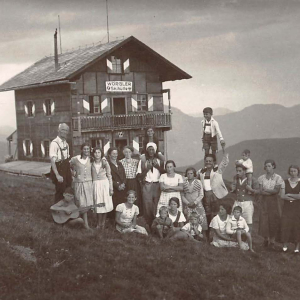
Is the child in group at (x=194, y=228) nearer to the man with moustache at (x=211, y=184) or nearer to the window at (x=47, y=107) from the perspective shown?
the man with moustache at (x=211, y=184)

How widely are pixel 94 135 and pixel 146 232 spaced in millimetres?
15889

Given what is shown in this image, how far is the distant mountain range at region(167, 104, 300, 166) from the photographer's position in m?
128

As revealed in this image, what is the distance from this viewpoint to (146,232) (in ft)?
33.6

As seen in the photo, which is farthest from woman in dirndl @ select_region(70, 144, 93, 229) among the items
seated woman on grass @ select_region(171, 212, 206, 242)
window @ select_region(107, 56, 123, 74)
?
window @ select_region(107, 56, 123, 74)

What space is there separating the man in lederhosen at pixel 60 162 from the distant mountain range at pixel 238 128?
113978 mm

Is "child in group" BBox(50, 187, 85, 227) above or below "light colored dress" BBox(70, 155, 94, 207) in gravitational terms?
below

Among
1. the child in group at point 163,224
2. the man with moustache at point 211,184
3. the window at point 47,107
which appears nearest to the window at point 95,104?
the window at point 47,107

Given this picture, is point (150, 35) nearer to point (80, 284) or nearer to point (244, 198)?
point (244, 198)

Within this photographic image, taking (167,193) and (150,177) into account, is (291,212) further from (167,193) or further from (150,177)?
(150,177)

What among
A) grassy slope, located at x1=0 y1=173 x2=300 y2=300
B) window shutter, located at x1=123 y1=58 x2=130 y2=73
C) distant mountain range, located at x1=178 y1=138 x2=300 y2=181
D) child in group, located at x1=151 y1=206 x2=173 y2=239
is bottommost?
distant mountain range, located at x1=178 y1=138 x2=300 y2=181

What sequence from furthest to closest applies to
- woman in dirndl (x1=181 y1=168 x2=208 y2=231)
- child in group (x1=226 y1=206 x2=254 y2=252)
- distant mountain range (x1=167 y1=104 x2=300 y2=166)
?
1. distant mountain range (x1=167 y1=104 x2=300 y2=166)
2. woman in dirndl (x1=181 y1=168 x2=208 y2=231)
3. child in group (x1=226 y1=206 x2=254 y2=252)

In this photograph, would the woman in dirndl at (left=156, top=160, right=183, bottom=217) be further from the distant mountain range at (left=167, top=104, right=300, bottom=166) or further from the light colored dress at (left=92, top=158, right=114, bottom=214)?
the distant mountain range at (left=167, top=104, right=300, bottom=166)

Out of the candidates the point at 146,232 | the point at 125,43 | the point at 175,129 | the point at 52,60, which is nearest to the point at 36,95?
the point at 52,60

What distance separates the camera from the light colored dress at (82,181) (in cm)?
998
